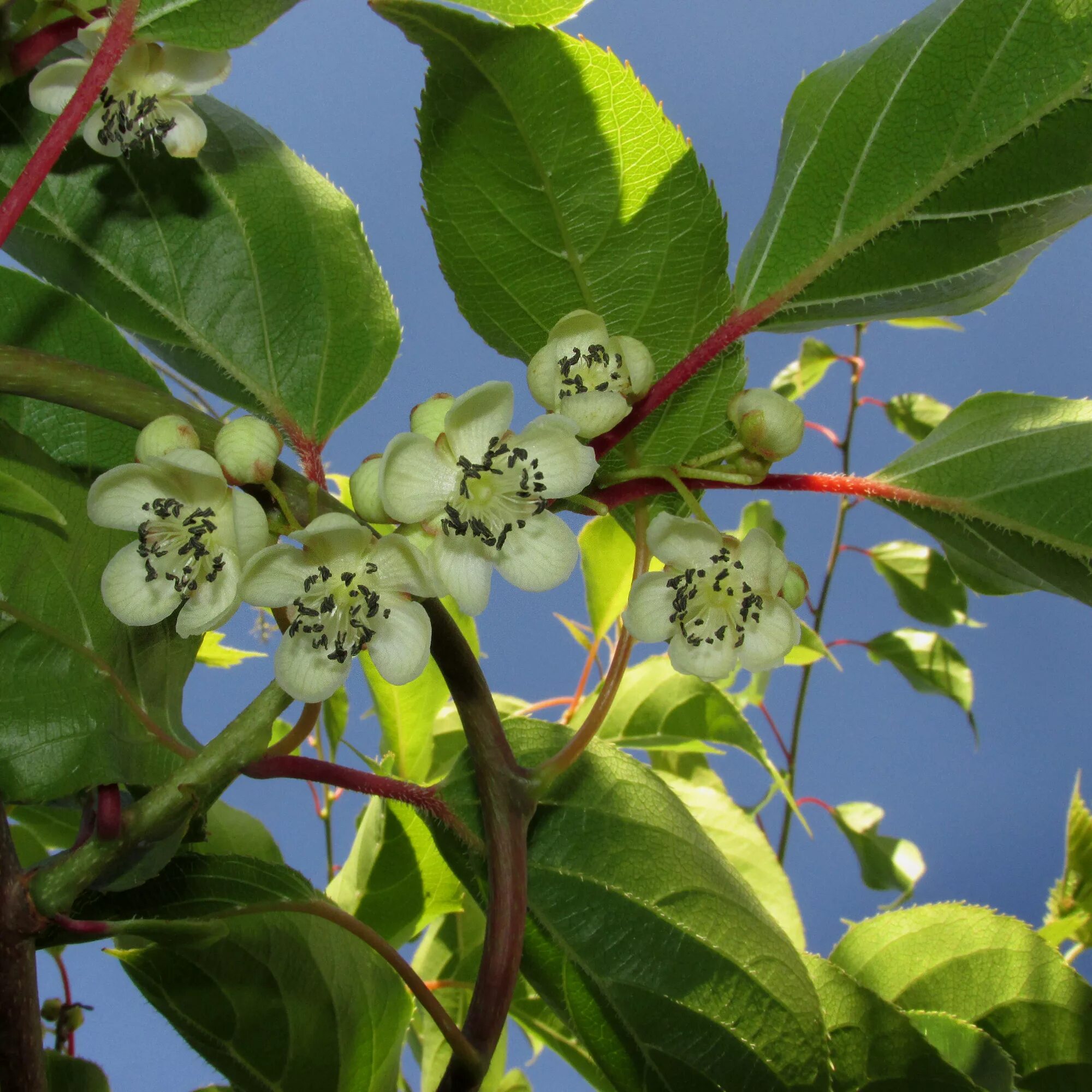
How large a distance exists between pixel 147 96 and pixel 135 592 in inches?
12.0

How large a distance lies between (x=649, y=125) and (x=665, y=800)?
44 cm

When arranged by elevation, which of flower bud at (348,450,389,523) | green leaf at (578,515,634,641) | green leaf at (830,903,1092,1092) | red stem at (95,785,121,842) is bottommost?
red stem at (95,785,121,842)

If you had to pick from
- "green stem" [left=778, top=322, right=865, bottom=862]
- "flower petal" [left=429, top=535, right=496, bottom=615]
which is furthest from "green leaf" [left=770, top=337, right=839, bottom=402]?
"flower petal" [left=429, top=535, right=496, bottom=615]

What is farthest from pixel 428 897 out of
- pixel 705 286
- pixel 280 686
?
pixel 705 286

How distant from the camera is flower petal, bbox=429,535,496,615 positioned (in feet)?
1.91

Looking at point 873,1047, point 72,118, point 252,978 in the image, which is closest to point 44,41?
point 72,118

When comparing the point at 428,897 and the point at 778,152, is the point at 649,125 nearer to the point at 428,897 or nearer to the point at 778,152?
the point at 778,152

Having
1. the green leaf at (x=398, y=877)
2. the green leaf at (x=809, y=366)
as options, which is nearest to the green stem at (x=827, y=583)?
the green leaf at (x=809, y=366)

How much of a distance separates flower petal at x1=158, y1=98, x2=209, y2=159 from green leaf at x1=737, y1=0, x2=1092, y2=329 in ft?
1.18

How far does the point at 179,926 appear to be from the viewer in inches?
20.0

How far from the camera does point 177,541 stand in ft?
1.95

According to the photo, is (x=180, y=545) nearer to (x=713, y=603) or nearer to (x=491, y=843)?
(x=491, y=843)

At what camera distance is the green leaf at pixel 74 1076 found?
755 mm

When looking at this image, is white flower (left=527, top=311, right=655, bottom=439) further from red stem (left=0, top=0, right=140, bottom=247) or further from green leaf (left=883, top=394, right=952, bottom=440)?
green leaf (left=883, top=394, right=952, bottom=440)
